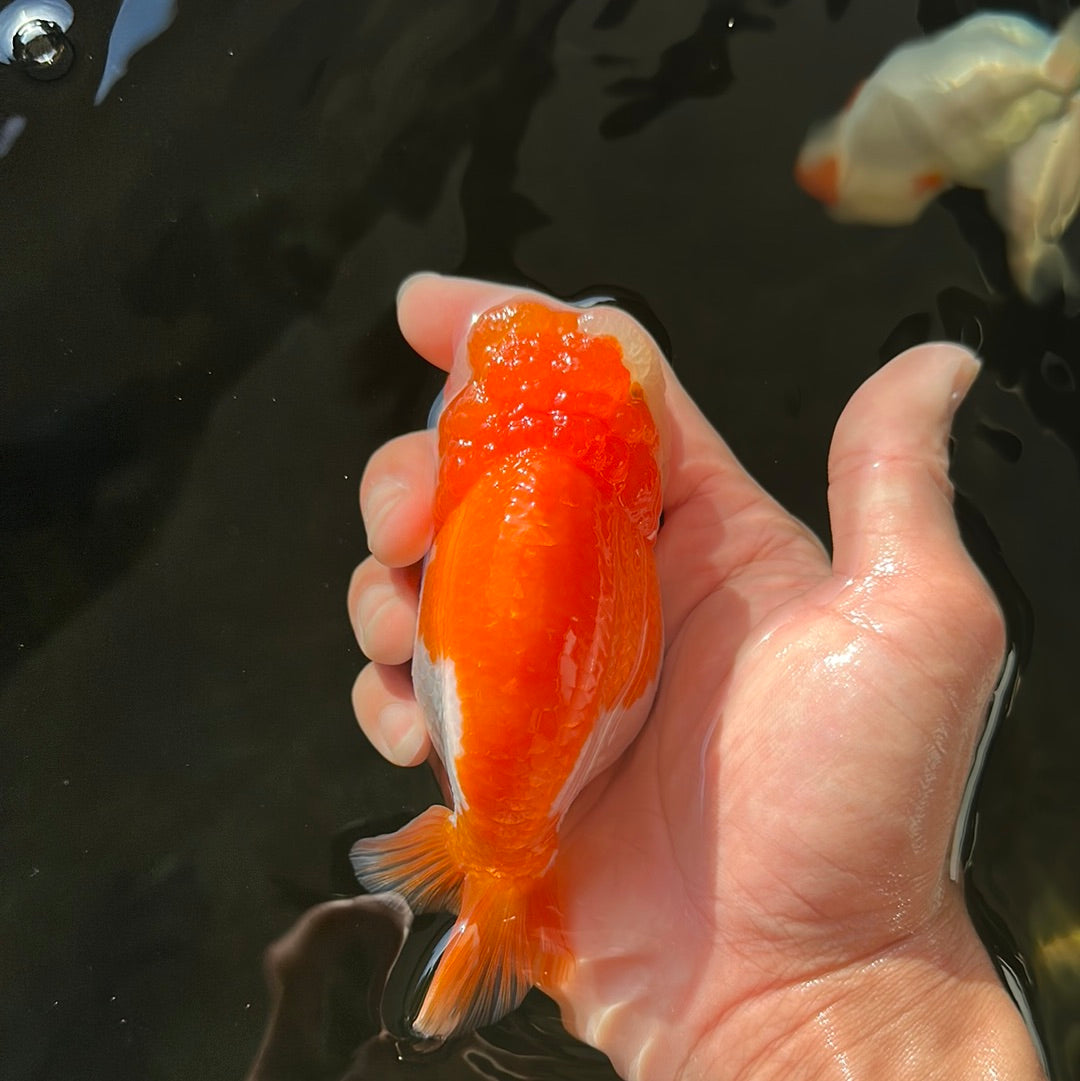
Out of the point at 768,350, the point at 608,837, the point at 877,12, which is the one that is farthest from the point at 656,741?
the point at 877,12

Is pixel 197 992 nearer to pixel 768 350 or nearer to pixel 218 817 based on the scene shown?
pixel 218 817

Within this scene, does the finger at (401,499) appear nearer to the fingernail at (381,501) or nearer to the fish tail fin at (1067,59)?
the fingernail at (381,501)

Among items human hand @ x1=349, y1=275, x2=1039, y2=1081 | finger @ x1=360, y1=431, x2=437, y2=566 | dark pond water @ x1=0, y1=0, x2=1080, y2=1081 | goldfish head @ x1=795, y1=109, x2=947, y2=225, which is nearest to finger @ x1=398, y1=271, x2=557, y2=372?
human hand @ x1=349, y1=275, x2=1039, y2=1081

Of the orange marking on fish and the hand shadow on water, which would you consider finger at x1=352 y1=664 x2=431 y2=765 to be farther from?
the orange marking on fish

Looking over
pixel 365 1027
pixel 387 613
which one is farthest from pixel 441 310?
pixel 365 1027

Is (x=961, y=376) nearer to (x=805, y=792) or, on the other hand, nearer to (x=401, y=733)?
(x=805, y=792)

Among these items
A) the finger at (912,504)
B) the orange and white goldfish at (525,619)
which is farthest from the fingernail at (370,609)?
the finger at (912,504)
